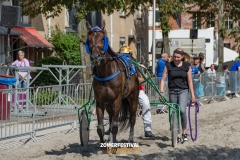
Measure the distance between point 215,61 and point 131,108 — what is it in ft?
112

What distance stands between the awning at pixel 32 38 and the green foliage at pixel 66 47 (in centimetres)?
80

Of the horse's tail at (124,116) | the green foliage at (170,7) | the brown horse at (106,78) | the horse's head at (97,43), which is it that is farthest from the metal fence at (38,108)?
the green foliage at (170,7)

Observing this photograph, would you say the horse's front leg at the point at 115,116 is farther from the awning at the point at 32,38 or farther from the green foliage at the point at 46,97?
the awning at the point at 32,38

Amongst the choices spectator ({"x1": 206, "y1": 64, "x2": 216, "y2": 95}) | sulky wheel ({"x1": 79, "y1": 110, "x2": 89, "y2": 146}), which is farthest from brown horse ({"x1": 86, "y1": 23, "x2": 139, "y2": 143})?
spectator ({"x1": 206, "y1": 64, "x2": 216, "y2": 95})

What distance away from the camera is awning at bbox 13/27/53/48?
2542cm

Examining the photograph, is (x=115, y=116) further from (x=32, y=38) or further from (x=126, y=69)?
(x=32, y=38)

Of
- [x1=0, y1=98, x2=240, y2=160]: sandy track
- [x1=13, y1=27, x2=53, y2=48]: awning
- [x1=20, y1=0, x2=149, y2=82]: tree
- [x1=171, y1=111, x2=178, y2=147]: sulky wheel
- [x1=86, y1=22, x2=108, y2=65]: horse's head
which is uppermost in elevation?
[x1=20, y1=0, x2=149, y2=82]: tree

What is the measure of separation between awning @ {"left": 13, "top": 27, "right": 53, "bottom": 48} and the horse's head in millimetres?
15521

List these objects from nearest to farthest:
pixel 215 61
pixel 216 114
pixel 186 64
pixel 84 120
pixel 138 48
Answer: pixel 84 120, pixel 186 64, pixel 216 114, pixel 138 48, pixel 215 61

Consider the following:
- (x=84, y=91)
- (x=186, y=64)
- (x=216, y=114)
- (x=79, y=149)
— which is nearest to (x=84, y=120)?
(x=79, y=149)

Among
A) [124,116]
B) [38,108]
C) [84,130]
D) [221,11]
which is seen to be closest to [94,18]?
[221,11]

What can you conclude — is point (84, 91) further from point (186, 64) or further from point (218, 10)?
point (218, 10)

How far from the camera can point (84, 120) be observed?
36.4ft

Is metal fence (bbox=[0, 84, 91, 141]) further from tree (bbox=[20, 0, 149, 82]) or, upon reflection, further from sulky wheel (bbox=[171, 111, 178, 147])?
tree (bbox=[20, 0, 149, 82])
